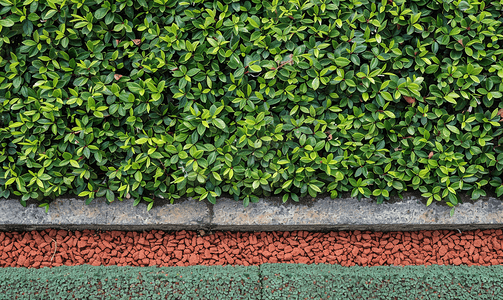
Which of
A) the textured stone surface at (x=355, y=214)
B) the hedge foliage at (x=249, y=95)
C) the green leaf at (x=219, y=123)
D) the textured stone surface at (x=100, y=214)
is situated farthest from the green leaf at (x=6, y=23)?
the textured stone surface at (x=355, y=214)

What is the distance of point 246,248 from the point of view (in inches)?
113

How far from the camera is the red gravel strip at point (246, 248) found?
111 inches

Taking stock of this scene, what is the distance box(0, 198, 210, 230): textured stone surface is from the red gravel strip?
0.16m

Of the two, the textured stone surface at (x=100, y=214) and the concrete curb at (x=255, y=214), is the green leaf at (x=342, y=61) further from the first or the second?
the textured stone surface at (x=100, y=214)

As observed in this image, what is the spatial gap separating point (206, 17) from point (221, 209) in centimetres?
149

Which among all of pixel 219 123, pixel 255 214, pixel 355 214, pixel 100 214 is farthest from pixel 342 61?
Result: pixel 100 214

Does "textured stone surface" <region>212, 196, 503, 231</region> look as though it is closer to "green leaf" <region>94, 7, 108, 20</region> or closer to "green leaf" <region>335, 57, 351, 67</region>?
"green leaf" <region>335, 57, 351, 67</region>

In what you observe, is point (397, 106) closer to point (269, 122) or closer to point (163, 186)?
point (269, 122)

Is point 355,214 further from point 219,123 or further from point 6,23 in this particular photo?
point 6,23

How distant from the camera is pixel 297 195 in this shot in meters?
2.89

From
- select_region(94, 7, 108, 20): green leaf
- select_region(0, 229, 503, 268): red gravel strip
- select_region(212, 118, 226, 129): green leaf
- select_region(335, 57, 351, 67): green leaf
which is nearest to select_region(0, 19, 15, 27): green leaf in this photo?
select_region(94, 7, 108, 20): green leaf

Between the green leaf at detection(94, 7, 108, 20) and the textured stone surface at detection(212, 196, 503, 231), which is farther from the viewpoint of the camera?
the textured stone surface at detection(212, 196, 503, 231)

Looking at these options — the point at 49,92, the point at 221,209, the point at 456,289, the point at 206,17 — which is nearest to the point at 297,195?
the point at 221,209

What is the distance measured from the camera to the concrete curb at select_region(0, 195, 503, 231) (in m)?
2.79
